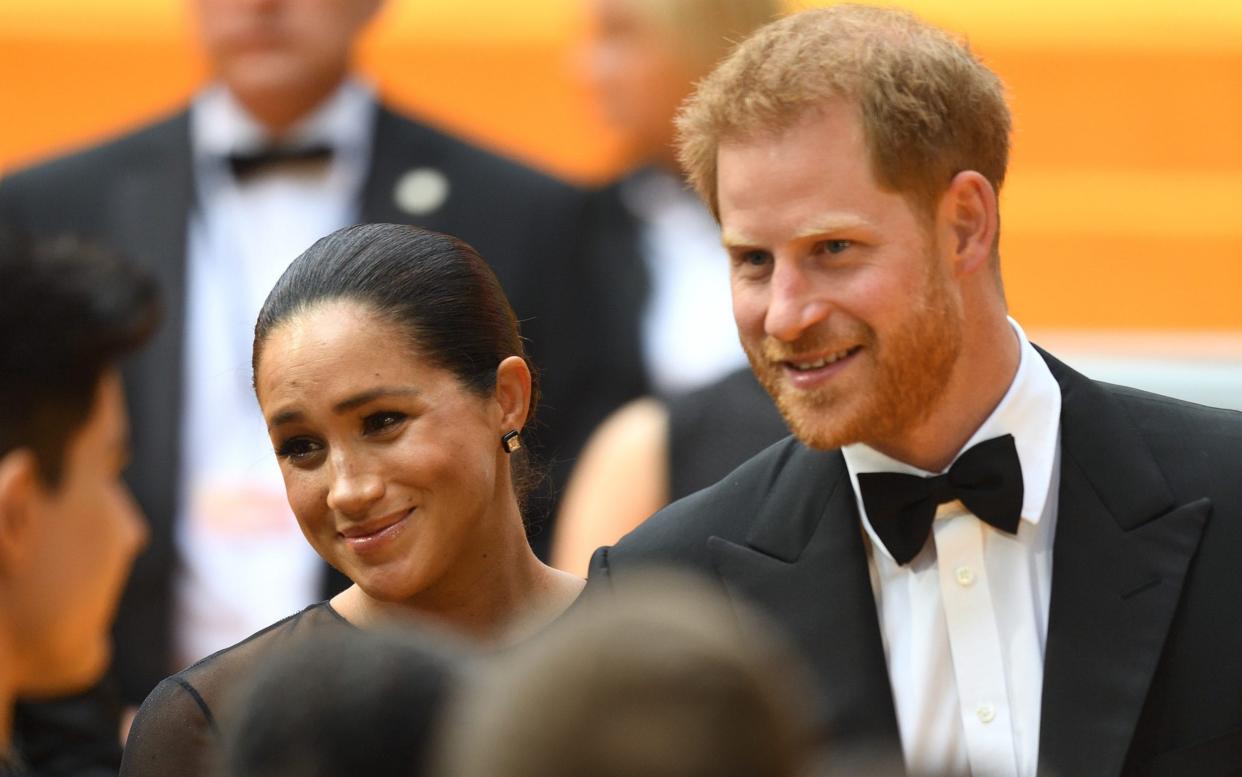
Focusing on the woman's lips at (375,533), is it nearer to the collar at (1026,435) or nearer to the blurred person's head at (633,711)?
the collar at (1026,435)

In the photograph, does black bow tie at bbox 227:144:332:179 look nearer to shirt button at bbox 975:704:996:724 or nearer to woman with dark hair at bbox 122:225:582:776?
woman with dark hair at bbox 122:225:582:776

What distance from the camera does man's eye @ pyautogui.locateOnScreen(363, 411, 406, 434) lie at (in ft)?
7.97

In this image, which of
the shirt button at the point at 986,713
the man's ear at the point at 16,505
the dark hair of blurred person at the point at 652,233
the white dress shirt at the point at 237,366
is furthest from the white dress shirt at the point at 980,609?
the white dress shirt at the point at 237,366

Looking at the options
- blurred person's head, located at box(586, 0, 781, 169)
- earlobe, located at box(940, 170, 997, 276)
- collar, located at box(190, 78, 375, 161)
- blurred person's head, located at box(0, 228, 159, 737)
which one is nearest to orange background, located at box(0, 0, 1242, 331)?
blurred person's head, located at box(586, 0, 781, 169)

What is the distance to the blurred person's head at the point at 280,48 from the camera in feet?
14.9

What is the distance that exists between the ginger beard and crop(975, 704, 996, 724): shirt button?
0.37m

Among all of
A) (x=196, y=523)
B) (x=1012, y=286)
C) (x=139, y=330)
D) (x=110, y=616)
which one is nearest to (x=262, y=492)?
(x=196, y=523)

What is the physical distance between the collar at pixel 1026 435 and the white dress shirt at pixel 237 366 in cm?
204

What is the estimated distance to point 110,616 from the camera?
4246 mm

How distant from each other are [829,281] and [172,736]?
3.24ft

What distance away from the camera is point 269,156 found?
183 inches

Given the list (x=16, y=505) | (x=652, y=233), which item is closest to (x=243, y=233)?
(x=652, y=233)

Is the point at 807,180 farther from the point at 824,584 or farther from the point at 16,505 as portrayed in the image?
the point at 16,505

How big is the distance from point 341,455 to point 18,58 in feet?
12.5
